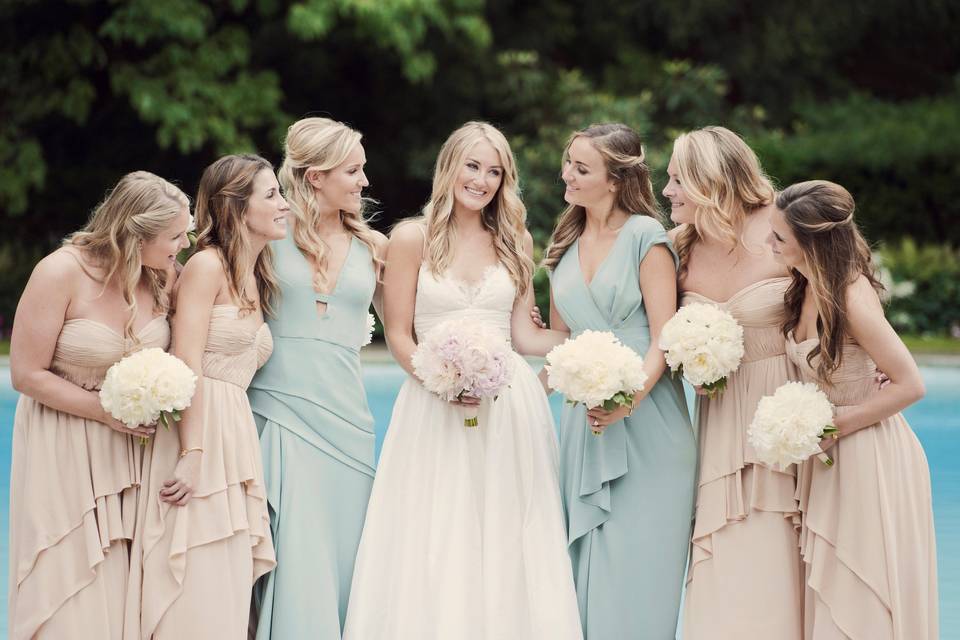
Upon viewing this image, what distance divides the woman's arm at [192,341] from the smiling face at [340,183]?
67 centimetres

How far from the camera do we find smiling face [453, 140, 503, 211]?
5.58 m

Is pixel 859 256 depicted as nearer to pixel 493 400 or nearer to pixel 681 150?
pixel 681 150

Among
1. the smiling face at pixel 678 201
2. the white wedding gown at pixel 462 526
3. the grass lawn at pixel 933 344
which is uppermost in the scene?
the grass lawn at pixel 933 344

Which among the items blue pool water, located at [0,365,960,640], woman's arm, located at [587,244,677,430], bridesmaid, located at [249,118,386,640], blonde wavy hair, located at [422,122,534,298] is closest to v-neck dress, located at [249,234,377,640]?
bridesmaid, located at [249,118,386,640]

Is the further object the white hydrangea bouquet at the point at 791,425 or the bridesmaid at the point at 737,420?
the bridesmaid at the point at 737,420

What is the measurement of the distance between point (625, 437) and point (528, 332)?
0.71 metres

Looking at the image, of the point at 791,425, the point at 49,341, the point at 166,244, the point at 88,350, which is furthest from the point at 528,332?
the point at 49,341

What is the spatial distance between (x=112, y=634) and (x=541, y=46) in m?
17.4

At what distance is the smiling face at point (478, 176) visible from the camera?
5.58 metres

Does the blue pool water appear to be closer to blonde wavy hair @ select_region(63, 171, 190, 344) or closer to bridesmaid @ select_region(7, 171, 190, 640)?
bridesmaid @ select_region(7, 171, 190, 640)

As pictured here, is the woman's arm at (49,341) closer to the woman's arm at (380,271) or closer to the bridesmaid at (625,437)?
the woman's arm at (380,271)

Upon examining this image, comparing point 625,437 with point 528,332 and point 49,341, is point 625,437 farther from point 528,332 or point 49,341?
point 49,341

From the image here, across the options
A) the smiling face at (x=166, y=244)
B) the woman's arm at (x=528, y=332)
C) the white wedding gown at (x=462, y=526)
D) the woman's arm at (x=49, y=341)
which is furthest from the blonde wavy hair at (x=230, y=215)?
the woman's arm at (x=528, y=332)

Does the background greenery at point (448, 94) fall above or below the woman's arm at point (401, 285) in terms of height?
above
